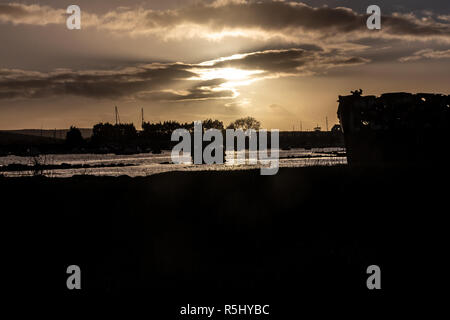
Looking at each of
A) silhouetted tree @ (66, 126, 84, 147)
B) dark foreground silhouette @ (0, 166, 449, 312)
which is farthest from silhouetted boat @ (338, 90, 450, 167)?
silhouetted tree @ (66, 126, 84, 147)

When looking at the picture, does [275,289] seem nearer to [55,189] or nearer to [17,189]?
[55,189]

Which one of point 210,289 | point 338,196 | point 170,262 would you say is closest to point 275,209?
point 338,196

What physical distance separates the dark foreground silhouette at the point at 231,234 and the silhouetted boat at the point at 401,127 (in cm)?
629

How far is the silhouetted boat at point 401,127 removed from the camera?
1916 centimetres

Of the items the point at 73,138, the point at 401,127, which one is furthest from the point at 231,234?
the point at 73,138

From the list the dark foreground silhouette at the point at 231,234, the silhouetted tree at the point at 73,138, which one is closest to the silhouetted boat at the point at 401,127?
the dark foreground silhouette at the point at 231,234

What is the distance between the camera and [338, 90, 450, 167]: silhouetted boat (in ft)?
62.8

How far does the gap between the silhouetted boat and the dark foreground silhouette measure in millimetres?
6292

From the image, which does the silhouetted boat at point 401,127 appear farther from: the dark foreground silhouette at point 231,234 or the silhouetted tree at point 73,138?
the silhouetted tree at point 73,138

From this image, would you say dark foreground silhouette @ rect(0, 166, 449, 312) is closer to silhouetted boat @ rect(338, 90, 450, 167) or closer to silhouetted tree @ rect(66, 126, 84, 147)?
silhouetted boat @ rect(338, 90, 450, 167)

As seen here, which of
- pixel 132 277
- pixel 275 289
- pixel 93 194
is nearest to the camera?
pixel 275 289
